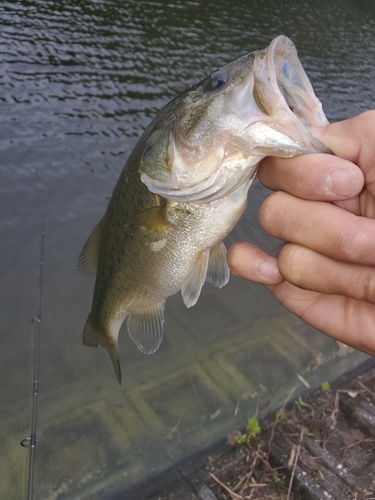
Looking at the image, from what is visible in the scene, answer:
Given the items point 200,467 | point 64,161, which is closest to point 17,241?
point 64,161

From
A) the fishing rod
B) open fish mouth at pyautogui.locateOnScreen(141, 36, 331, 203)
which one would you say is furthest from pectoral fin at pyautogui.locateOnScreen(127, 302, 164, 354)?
the fishing rod

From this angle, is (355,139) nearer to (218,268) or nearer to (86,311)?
(218,268)

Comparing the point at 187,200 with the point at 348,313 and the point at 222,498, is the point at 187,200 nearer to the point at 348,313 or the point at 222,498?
the point at 348,313

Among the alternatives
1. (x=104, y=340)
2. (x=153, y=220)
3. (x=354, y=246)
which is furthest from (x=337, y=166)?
(x=104, y=340)

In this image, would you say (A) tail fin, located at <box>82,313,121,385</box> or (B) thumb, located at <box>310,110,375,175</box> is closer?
(B) thumb, located at <box>310,110,375,175</box>

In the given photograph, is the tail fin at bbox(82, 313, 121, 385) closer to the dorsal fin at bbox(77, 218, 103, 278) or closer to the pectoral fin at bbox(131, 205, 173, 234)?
the dorsal fin at bbox(77, 218, 103, 278)
